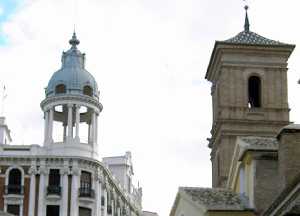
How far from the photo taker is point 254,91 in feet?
255

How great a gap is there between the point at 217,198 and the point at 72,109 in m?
70.3

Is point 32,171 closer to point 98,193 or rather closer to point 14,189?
point 14,189

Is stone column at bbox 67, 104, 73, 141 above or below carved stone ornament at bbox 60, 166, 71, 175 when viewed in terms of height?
above

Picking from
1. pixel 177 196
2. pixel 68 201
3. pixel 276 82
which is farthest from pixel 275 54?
pixel 177 196

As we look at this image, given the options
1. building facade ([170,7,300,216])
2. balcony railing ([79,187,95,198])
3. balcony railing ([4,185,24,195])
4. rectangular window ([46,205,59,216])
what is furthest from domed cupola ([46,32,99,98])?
building facade ([170,7,300,216])

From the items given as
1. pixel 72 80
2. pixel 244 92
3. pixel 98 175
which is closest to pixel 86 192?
pixel 98 175

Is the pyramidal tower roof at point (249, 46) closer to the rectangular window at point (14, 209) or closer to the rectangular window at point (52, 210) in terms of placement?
the rectangular window at point (52, 210)

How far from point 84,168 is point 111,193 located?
24.5 feet

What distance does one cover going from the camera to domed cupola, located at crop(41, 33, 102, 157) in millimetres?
103312

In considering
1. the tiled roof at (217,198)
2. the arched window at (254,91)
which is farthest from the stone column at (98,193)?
the tiled roof at (217,198)

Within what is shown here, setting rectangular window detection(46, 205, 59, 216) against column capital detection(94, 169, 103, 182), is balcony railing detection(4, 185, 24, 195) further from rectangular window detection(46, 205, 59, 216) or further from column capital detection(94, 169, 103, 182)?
column capital detection(94, 169, 103, 182)

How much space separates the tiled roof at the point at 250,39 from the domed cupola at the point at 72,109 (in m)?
28.5

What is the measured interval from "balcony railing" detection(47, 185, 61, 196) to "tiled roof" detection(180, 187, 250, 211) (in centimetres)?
6493

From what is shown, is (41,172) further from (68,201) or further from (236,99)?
(236,99)
